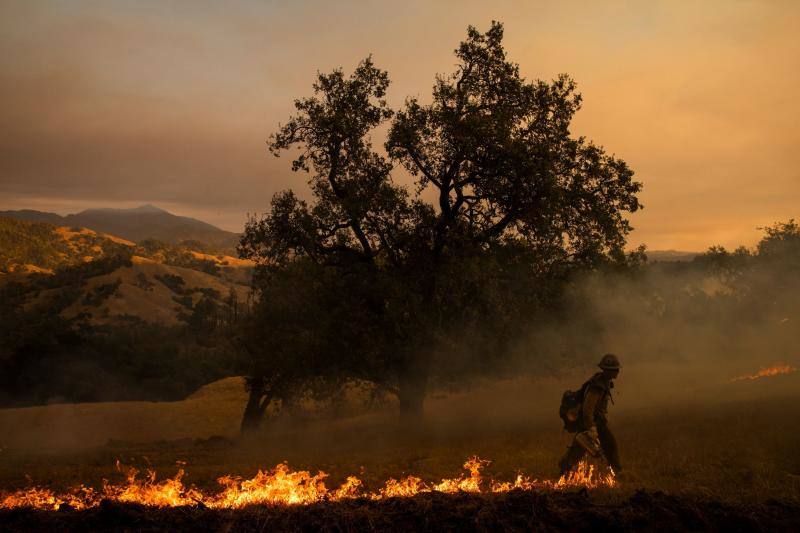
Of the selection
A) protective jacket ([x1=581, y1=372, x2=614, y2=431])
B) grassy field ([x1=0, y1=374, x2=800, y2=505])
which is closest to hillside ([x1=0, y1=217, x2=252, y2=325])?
grassy field ([x1=0, y1=374, x2=800, y2=505])

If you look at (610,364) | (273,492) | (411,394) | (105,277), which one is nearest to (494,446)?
(610,364)

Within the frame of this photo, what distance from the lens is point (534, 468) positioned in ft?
38.9

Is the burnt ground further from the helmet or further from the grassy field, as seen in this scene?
the helmet

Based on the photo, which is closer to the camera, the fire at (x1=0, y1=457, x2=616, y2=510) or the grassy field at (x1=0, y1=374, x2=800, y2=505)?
the fire at (x1=0, y1=457, x2=616, y2=510)

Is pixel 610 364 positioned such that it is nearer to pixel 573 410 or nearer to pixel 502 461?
pixel 573 410

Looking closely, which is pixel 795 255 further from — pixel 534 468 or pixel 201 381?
pixel 201 381

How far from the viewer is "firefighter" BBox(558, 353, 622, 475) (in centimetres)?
998

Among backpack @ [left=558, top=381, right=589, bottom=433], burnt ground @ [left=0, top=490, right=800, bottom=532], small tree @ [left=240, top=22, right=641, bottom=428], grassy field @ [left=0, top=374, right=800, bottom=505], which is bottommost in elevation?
grassy field @ [left=0, top=374, right=800, bottom=505]

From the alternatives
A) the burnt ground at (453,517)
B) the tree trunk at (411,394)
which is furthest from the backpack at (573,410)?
the tree trunk at (411,394)

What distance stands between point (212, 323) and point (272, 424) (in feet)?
183

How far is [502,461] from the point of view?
1291cm

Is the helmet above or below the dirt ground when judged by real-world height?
above

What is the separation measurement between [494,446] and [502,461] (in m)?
2.51

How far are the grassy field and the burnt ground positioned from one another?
128 cm
